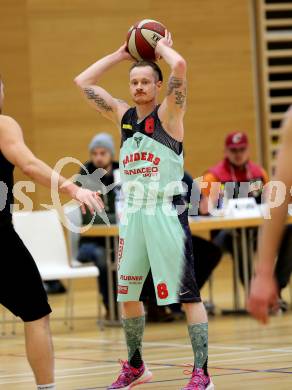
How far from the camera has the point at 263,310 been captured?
244 cm

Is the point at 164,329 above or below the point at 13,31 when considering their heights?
below

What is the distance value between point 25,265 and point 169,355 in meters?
2.62

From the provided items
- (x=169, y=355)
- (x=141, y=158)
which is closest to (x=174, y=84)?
(x=141, y=158)

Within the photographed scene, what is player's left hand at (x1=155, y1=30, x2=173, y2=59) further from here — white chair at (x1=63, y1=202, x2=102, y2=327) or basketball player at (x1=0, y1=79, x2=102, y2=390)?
white chair at (x1=63, y1=202, x2=102, y2=327)

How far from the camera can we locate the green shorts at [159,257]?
5109mm

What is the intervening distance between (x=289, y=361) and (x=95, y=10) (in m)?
8.55

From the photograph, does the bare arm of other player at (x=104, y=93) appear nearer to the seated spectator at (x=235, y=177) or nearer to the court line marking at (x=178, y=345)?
the court line marking at (x=178, y=345)

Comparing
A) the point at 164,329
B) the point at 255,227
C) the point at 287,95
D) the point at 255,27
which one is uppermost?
the point at 255,27

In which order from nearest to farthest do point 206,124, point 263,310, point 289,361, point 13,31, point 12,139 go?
point 263,310
point 12,139
point 289,361
point 13,31
point 206,124

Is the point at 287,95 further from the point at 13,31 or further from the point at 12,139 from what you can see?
the point at 12,139

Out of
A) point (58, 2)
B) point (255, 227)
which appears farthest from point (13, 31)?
point (255, 227)

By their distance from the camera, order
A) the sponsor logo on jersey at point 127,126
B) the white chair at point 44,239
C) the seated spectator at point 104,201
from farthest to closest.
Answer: the seated spectator at point 104,201, the white chair at point 44,239, the sponsor logo on jersey at point 127,126

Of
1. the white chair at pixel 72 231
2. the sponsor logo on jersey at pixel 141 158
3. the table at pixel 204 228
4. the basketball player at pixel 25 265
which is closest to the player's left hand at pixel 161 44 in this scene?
the sponsor logo on jersey at pixel 141 158

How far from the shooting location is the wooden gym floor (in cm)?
566
